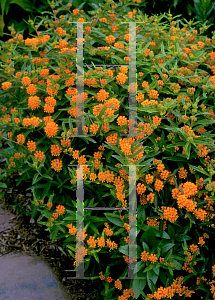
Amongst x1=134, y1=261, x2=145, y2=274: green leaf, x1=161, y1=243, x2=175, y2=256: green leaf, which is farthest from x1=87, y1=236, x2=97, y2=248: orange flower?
x1=161, y1=243, x2=175, y2=256: green leaf

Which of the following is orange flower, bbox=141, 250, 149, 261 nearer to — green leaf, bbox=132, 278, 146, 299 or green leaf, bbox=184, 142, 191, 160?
green leaf, bbox=132, 278, 146, 299

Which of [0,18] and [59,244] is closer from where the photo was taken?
[59,244]

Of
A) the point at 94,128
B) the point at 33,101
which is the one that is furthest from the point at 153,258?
the point at 33,101

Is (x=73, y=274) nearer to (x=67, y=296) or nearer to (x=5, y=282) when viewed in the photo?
(x=67, y=296)

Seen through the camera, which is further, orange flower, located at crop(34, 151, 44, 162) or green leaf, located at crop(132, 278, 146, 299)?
orange flower, located at crop(34, 151, 44, 162)

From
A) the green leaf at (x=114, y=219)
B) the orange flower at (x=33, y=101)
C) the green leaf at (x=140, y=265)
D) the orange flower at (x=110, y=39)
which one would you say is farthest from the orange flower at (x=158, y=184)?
the orange flower at (x=110, y=39)

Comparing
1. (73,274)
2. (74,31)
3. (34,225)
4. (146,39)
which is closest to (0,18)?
(74,31)

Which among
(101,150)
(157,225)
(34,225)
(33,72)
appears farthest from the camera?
(34,225)

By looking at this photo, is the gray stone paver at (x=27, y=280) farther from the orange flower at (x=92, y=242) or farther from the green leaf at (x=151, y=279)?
the green leaf at (x=151, y=279)

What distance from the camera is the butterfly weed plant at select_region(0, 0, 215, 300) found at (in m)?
1.90

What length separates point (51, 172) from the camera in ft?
7.77

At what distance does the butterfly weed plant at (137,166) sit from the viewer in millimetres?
1898

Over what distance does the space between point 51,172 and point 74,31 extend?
4.99 ft

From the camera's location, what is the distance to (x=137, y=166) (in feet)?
6.15
